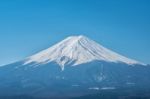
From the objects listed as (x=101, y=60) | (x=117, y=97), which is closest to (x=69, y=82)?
(x=101, y=60)

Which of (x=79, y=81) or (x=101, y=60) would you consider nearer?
(x=79, y=81)

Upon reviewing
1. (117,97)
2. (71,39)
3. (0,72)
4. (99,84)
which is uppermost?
(71,39)

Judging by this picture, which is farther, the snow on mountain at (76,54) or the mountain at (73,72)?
the snow on mountain at (76,54)

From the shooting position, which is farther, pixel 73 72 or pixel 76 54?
pixel 76 54

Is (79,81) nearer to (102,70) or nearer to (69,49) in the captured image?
(102,70)

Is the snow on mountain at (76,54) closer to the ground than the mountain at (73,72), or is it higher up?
higher up

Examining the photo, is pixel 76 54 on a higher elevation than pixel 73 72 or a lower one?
higher

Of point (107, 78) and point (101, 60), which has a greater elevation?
point (101, 60)
